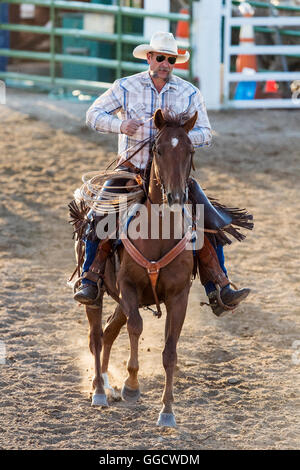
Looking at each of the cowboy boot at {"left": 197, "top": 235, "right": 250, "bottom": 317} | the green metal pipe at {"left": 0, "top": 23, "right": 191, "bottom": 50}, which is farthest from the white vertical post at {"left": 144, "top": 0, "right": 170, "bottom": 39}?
the cowboy boot at {"left": 197, "top": 235, "right": 250, "bottom": 317}

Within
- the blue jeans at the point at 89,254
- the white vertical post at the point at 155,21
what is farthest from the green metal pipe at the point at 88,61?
the blue jeans at the point at 89,254

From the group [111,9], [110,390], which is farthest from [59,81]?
[110,390]

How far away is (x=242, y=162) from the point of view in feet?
40.6

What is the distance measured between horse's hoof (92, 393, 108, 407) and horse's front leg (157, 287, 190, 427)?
1.72 feet

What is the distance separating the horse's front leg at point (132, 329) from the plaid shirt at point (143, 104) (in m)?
0.93

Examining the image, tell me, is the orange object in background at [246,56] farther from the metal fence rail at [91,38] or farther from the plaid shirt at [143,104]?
A: the plaid shirt at [143,104]

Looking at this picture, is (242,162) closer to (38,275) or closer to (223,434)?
(38,275)

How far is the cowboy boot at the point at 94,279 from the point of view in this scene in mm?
5757

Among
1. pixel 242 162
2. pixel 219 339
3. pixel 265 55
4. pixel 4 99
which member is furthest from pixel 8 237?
pixel 265 55

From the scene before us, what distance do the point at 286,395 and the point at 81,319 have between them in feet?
7.24

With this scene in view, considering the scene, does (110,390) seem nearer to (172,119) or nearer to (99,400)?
(99,400)

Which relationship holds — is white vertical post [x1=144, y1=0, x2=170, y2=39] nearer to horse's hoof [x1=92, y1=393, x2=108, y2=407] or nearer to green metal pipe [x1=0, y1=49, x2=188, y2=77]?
green metal pipe [x1=0, y1=49, x2=188, y2=77]

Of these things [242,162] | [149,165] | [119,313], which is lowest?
[242,162]

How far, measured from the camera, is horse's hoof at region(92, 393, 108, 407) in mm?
5754
